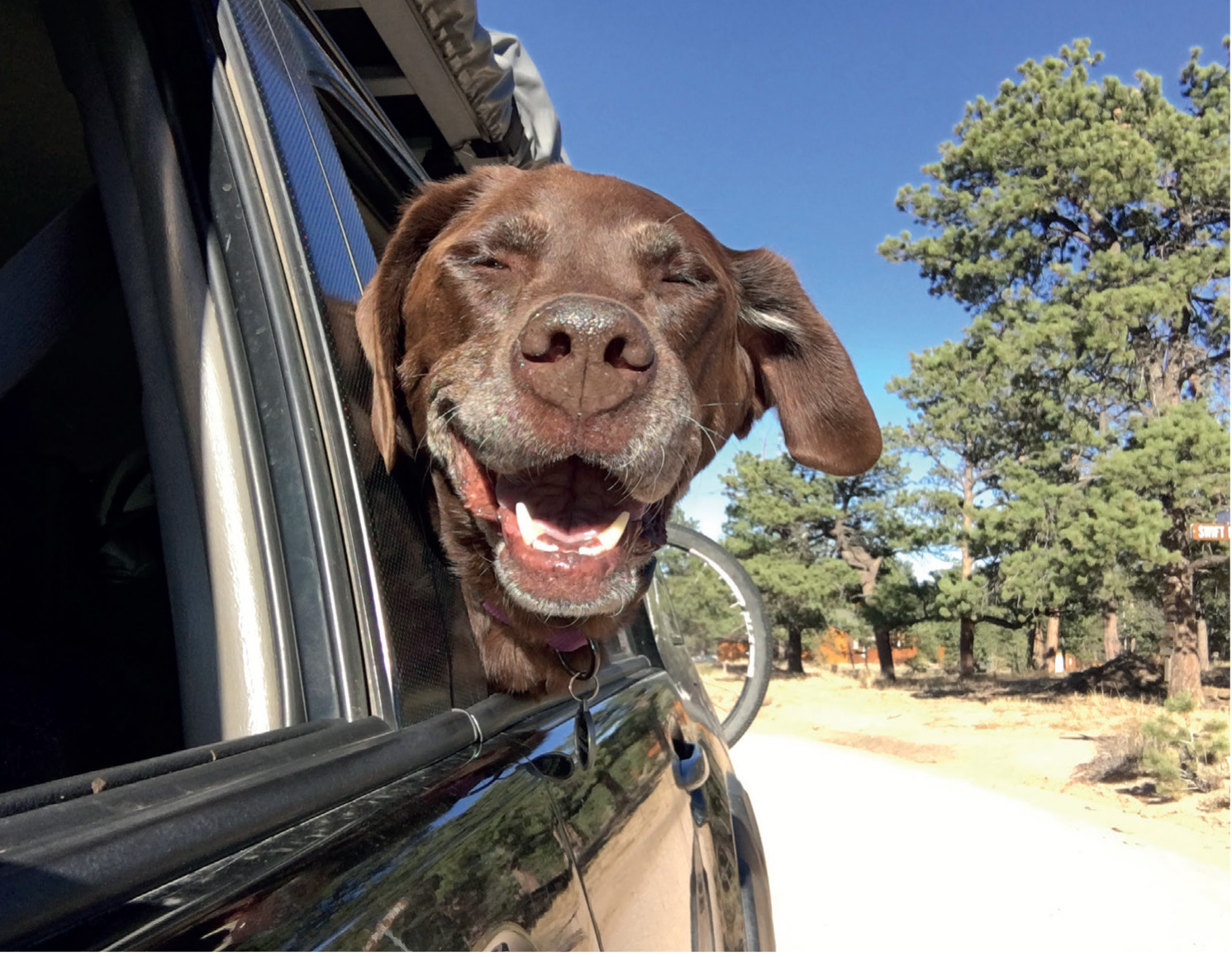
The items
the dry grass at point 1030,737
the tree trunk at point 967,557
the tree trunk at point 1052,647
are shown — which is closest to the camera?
the dry grass at point 1030,737

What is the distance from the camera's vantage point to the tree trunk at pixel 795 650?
3344cm

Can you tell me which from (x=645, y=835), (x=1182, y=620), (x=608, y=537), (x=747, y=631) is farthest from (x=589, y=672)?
(x=1182, y=620)

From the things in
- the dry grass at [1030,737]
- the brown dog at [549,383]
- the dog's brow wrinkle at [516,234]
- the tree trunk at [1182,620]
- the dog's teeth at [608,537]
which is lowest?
the dry grass at [1030,737]

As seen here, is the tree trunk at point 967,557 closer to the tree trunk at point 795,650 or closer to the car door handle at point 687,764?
the tree trunk at point 795,650

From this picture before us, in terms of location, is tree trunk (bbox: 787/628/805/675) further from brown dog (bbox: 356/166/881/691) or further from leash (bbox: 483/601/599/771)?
leash (bbox: 483/601/599/771)

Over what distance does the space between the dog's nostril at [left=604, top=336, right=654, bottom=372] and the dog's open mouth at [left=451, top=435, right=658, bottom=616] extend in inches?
10.4

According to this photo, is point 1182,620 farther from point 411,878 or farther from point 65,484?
point 411,878

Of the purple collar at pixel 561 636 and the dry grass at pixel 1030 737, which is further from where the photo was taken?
the dry grass at pixel 1030 737

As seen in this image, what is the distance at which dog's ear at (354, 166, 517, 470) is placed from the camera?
196 centimetres

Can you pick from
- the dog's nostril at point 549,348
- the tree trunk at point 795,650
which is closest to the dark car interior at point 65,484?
the dog's nostril at point 549,348

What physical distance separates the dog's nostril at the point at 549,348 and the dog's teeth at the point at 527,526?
352 mm

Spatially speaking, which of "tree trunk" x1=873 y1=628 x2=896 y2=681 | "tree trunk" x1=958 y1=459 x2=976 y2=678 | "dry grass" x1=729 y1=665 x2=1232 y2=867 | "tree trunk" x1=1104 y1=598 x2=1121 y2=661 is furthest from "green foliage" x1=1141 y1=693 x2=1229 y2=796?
"tree trunk" x1=873 y1=628 x2=896 y2=681

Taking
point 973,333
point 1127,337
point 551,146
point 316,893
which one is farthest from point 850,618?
point 316,893

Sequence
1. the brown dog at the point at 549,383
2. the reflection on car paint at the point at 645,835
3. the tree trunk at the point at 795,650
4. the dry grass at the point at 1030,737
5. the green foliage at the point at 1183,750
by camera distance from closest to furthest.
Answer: the reflection on car paint at the point at 645,835 < the brown dog at the point at 549,383 < the dry grass at the point at 1030,737 < the green foliage at the point at 1183,750 < the tree trunk at the point at 795,650
